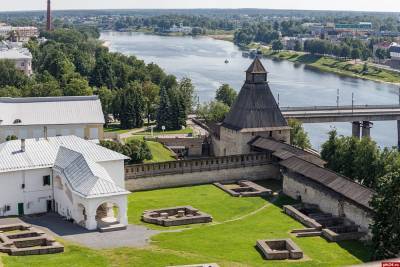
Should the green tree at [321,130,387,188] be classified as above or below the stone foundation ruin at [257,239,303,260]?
above

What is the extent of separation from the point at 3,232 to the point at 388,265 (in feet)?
82.2

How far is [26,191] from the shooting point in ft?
117

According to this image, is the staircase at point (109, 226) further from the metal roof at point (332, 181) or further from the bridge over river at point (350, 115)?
the bridge over river at point (350, 115)

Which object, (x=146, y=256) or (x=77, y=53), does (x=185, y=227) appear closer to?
(x=146, y=256)

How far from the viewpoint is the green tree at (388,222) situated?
2647cm

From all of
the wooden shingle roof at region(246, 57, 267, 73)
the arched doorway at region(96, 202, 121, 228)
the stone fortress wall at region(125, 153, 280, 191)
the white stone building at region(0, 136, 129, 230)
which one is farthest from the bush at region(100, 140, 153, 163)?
the arched doorway at region(96, 202, 121, 228)

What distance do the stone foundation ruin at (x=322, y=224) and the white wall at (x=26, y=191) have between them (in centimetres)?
1235

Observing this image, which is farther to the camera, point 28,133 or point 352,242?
point 28,133

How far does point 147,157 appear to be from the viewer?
1891 inches

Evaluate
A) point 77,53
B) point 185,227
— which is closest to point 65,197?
point 185,227

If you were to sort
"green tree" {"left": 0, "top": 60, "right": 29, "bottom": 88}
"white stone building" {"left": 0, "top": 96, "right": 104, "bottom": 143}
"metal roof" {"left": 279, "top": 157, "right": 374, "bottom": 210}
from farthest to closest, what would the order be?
"green tree" {"left": 0, "top": 60, "right": 29, "bottom": 88}, "white stone building" {"left": 0, "top": 96, "right": 104, "bottom": 143}, "metal roof" {"left": 279, "top": 157, "right": 374, "bottom": 210}

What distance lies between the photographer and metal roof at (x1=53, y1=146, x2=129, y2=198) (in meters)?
32.7

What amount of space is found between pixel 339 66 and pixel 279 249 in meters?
113

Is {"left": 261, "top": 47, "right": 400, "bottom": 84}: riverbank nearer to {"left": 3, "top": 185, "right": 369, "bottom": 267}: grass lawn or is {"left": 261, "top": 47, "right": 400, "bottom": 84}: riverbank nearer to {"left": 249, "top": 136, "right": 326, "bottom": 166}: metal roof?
{"left": 249, "top": 136, "right": 326, "bottom": 166}: metal roof
